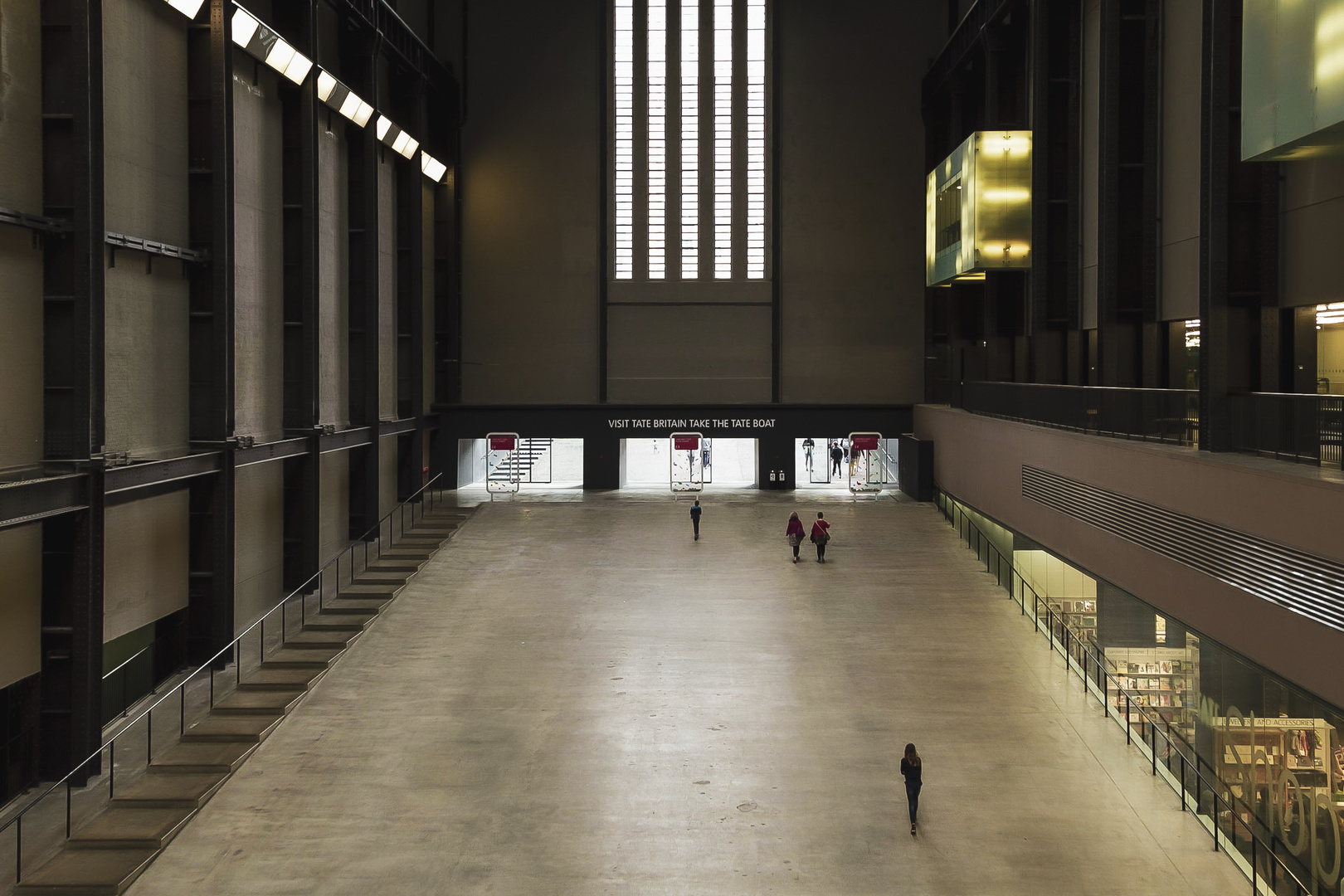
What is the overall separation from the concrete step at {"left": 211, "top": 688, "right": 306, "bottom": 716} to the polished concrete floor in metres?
0.46

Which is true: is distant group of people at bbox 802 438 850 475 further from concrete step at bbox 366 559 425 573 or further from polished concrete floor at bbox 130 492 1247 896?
concrete step at bbox 366 559 425 573

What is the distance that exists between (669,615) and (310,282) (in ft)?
38.7

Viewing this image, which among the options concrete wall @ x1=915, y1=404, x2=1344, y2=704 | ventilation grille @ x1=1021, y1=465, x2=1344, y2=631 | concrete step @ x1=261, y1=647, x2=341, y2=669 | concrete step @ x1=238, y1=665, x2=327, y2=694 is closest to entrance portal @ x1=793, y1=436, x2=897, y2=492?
concrete wall @ x1=915, y1=404, x2=1344, y2=704

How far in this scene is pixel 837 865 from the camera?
1295 cm

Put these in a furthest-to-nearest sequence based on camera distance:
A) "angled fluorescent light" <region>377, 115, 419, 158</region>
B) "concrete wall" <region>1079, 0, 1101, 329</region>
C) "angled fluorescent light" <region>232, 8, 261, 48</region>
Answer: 1. "angled fluorescent light" <region>377, 115, 419, 158</region>
2. "concrete wall" <region>1079, 0, 1101, 329</region>
3. "angled fluorescent light" <region>232, 8, 261, 48</region>

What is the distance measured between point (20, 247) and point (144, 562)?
615 centimetres

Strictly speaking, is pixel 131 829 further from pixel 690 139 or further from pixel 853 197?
pixel 853 197

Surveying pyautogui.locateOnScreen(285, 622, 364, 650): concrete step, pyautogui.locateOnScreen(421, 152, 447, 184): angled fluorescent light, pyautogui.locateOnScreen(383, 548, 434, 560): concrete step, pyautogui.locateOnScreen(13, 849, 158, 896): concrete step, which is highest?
pyautogui.locateOnScreen(421, 152, 447, 184): angled fluorescent light

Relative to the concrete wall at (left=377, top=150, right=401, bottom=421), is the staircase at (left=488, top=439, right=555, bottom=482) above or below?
below

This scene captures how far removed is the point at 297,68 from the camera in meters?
25.2

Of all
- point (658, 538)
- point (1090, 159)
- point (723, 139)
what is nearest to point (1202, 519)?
point (1090, 159)

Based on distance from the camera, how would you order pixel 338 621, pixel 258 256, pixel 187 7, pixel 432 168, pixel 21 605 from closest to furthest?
1. pixel 21 605
2. pixel 187 7
3. pixel 338 621
4. pixel 258 256
5. pixel 432 168

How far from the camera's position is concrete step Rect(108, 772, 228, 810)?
14.6 metres

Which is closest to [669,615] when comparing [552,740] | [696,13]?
[552,740]
